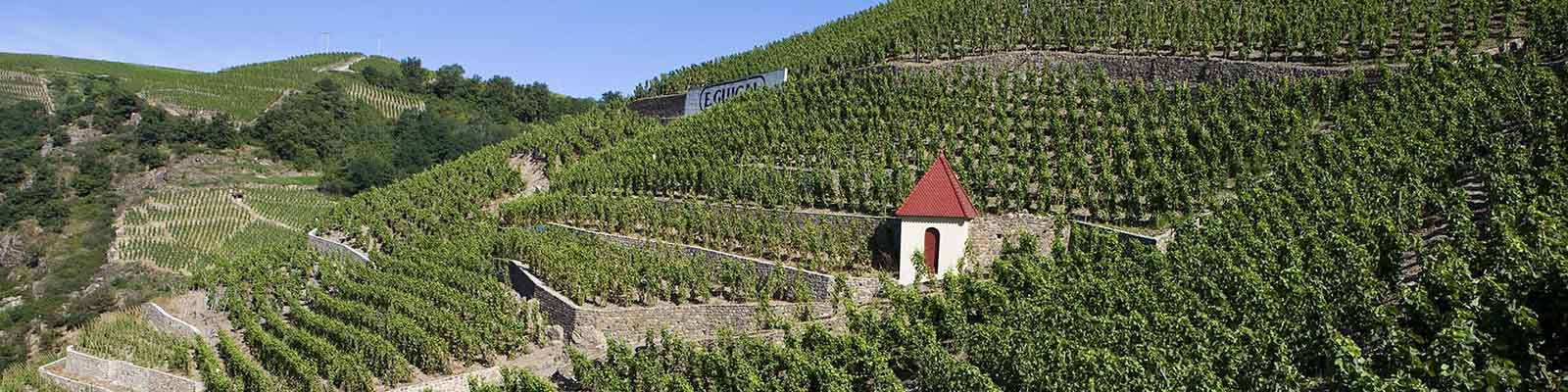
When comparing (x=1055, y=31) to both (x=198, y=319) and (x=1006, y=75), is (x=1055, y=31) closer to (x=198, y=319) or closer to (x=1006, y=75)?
(x=1006, y=75)

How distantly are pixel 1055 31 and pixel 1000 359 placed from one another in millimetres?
19742

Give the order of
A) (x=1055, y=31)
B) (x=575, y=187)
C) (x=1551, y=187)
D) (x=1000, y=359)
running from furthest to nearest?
(x=1055, y=31) → (x=575, y=187) → (x=1551, y=187) → (x=1000, y=359)

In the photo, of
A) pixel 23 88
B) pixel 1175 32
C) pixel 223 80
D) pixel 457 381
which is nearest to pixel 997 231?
pixel 457 381

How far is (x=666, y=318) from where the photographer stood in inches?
771

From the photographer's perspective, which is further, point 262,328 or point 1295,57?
point 1295,57

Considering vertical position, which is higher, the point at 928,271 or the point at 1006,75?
the point at 1006,75

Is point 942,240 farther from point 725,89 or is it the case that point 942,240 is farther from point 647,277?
point 725,89

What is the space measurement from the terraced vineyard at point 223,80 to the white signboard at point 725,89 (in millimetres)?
37058

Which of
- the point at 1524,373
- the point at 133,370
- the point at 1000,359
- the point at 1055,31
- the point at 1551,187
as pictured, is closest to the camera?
the point at 1524,373

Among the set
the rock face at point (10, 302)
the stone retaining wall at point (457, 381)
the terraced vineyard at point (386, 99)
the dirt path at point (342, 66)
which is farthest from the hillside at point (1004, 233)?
the dirt path at point (342, 66)

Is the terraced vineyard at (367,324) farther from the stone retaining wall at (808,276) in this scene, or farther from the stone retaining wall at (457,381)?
the stone retaining wall at (808,276)

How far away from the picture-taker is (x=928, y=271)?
65.0 feet

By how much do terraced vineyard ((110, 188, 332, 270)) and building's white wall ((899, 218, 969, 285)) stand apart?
25615mm

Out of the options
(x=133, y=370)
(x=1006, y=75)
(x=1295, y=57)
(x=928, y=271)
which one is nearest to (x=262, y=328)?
(x=133, y=370)
